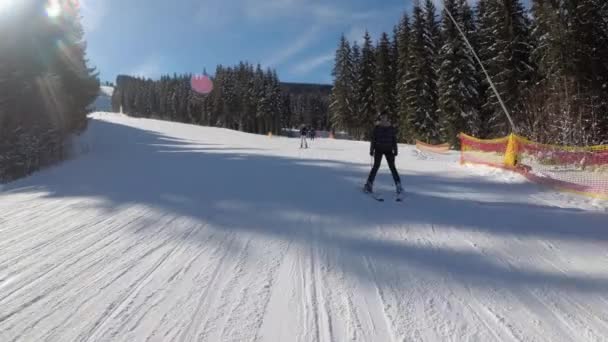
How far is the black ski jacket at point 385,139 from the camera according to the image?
7.55 metres

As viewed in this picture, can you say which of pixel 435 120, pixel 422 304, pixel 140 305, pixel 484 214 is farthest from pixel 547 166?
pixel 435 120

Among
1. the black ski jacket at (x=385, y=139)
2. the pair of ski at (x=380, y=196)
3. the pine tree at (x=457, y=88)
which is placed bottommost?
the pair of ski at (x=380, y=196)


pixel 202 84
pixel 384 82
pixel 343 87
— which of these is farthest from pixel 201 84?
pixel 384 82

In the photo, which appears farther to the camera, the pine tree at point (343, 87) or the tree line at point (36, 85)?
the pine tree at point (343, 87)

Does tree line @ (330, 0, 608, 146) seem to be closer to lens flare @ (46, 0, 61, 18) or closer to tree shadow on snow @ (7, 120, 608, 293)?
tree shadow on snow @ (7, 120, 608, 293)

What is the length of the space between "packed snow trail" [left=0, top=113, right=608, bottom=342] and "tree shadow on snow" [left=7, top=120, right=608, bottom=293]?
4 cm

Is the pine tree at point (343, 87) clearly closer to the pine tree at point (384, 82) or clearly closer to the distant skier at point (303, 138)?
the pine tree at point (384, 82)

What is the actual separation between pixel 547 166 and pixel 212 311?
1234 cm

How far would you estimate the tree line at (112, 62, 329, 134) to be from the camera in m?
76.1

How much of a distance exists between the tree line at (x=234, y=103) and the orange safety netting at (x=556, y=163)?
64.9 meters

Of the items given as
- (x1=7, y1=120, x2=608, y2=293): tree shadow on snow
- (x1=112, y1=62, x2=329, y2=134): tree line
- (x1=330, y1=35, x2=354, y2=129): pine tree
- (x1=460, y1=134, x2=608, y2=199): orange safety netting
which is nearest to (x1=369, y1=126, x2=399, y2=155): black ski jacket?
(x1=7, y1=120, x2=608, y2=293): tree shadow on snow

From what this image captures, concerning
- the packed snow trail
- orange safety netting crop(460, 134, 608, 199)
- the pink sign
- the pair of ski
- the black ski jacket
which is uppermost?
the pink sign

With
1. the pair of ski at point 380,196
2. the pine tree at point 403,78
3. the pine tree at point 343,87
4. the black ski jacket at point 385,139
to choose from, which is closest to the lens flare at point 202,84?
the pine tree at point 343,87

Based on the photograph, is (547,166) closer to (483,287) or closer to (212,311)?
(483,287)
